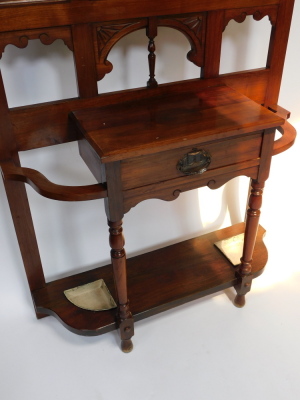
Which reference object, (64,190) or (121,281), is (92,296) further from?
(64,190)

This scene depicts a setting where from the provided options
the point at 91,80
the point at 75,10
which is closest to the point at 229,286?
the point at 91,80

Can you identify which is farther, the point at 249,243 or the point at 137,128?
the point at 249,243

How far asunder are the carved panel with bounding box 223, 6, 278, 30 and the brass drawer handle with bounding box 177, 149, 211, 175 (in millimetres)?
441

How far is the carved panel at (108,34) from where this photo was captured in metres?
1.20

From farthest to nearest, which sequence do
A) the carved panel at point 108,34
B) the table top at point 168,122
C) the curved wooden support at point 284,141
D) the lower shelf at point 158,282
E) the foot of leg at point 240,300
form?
1. the foot of leg at point 240,300
2. the lower shelf at point 158,282
3. the curved wooden support at point 284,141
4. the carved panel at point 108,34
5. the table top at point 168,122

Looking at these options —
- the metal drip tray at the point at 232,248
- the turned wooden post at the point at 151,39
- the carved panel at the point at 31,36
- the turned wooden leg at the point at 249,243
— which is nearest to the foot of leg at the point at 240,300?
the turned wooden leg at the point at 249,243

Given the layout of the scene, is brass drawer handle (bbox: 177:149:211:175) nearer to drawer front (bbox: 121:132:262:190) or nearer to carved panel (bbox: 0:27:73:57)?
drawer front (bbox: 121:132:262:190)

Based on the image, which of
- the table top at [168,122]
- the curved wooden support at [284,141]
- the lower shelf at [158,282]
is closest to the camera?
the table top at [168,122]

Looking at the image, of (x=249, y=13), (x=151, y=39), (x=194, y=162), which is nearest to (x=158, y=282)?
(x=194, y=162)

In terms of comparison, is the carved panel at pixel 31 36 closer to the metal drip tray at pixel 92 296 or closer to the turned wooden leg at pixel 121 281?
the turned wooden leg at pixel 121 281

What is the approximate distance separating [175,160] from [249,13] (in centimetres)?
55

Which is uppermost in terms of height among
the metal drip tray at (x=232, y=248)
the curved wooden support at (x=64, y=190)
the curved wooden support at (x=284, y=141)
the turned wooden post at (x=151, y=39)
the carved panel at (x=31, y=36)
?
the carved panel at (x=31, y=36)

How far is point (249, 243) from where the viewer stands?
149cm

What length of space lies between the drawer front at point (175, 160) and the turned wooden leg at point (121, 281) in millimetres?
143
